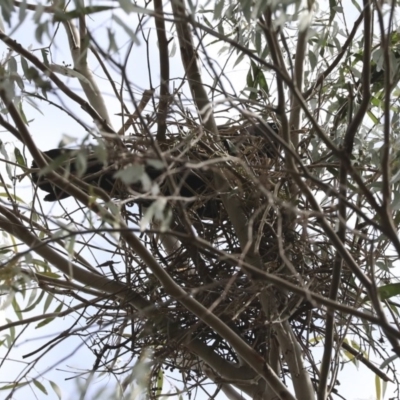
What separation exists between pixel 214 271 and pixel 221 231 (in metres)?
0.11

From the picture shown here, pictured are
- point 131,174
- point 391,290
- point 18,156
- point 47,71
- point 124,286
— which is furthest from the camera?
point 18,156

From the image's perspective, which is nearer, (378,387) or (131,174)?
(131,174)

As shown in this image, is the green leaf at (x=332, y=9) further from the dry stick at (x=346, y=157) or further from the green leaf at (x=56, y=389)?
the green leaf at (x=56, y=389)

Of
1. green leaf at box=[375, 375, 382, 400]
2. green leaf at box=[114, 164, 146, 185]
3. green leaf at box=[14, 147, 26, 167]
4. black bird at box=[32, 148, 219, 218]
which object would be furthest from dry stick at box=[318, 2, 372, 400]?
green leaf at box=[14, 147, 26, 167]

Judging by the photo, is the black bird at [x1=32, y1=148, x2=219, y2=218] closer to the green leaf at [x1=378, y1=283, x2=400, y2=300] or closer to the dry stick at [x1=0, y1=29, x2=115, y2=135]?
the dry stick at [x1=0, y1=29, x2=115, y2=135]

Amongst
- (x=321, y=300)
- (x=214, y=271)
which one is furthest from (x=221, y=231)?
(x=321, y=300)

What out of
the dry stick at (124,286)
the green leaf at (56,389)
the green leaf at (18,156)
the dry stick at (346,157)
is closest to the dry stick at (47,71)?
the dry stick at (124,286)

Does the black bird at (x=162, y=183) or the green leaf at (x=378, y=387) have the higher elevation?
the black bird at (x=162, y=183)

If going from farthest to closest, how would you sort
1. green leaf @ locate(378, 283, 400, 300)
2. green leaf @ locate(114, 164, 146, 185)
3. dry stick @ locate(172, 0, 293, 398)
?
dry stick @ locate(172, 0, 293, 398)
green leaf @ locate(378, 283, 400, 300)
green leaf @ locate(114, 164, 146, 185)

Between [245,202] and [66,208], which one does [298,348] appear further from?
[66,208]

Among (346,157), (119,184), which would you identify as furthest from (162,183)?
(346,157)

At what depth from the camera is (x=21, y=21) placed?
68 cm

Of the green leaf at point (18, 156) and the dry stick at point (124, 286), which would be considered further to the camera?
the green leaf at point (18, 156)

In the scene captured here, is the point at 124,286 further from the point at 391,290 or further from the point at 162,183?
the point at 391,290
